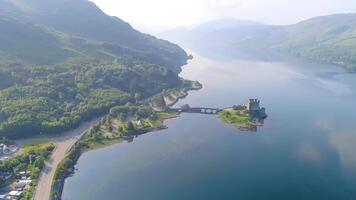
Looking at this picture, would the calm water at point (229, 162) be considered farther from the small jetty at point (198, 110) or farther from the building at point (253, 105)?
the building at point (253, 105)

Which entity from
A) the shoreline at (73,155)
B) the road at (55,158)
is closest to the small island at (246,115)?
the shoreline at (73,155)

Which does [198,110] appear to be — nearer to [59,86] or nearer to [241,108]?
[241,108]

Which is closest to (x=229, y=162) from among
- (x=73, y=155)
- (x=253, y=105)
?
(x=73, y=155)

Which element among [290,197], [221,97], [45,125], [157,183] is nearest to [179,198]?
[157,183]

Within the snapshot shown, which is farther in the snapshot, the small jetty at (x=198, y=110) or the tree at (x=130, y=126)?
the small jetty at (x=198, y=110)

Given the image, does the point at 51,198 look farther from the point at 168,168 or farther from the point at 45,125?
the point at 45,125

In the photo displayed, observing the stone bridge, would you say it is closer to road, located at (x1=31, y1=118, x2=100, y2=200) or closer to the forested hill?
the forested hill

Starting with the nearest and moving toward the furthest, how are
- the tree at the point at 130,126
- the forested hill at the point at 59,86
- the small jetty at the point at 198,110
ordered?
the forested hill at the point at 59,86 < the tree at the point at 130,126 < the small jetty at the point at 198,110

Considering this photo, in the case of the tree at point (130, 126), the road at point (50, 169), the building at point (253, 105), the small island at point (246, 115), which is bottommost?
the road at point (50, 169)
